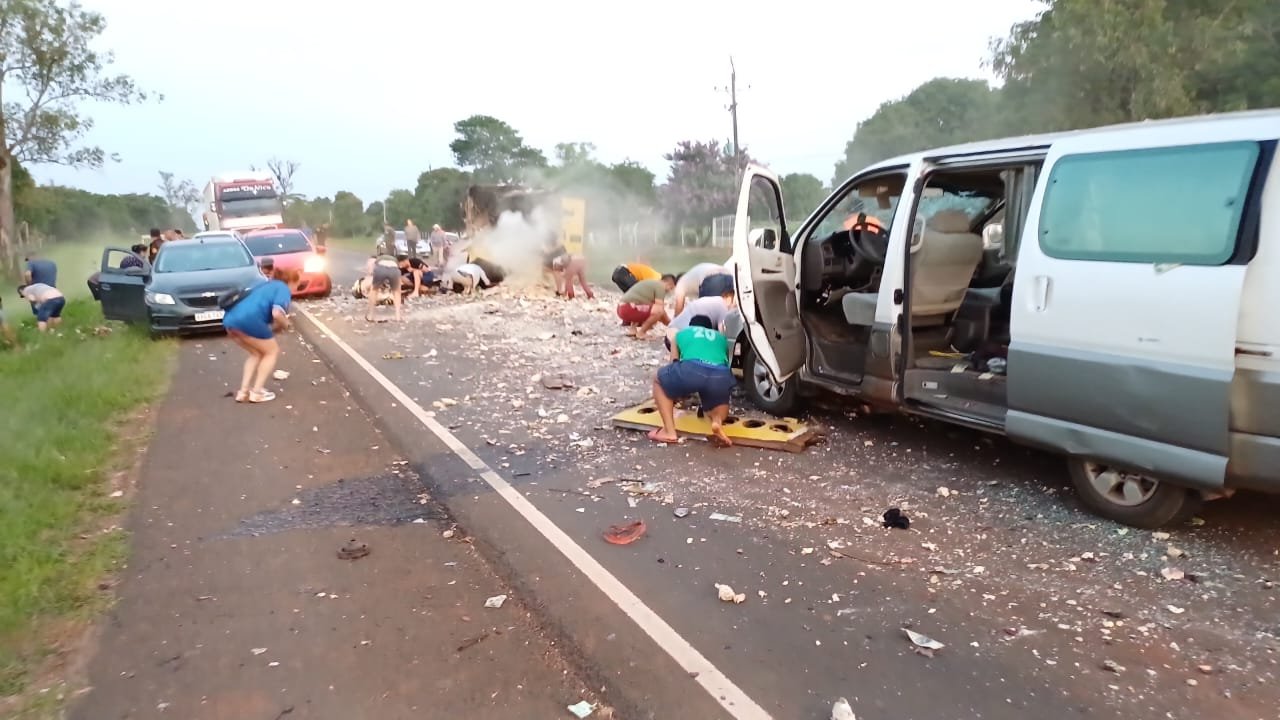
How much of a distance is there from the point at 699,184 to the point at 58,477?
1506 inches

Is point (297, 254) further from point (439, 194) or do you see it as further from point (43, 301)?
point (439, 194)

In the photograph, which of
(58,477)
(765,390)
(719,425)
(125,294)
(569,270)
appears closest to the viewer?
(58,477)

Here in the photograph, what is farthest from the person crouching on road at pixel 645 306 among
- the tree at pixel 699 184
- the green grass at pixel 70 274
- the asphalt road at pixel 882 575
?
the tree at pixel 699 184

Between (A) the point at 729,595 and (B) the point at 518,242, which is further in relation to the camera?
(B) the point at 518,242

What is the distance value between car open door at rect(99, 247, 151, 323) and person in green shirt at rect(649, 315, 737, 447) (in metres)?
9.74

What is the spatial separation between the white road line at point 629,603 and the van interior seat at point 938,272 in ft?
8.62

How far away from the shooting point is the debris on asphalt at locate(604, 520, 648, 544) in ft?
14.5

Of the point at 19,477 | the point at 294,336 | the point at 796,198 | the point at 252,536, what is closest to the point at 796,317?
the point at 252,536

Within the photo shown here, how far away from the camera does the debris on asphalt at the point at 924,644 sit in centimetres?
324

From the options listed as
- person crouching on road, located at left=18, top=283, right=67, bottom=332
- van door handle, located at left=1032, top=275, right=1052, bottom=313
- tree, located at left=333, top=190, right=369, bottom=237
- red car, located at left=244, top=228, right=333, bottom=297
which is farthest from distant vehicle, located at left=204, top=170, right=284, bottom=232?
tree, located at left=333, top=190, right=369, bottom=237

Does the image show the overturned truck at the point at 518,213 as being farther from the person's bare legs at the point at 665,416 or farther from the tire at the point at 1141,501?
the tire at the point at 1141,501

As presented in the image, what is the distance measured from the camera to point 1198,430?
12.2 feet

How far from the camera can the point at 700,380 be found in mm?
5973

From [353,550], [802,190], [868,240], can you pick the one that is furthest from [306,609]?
[802,190]
